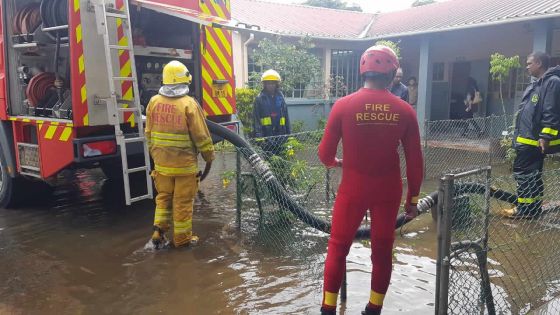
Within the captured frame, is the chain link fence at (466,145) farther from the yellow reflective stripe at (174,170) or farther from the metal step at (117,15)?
the metal step at (117,15)

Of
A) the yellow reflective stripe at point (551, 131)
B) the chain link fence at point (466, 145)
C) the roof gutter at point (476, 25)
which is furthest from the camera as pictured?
the roof gutter at point (476, 25)

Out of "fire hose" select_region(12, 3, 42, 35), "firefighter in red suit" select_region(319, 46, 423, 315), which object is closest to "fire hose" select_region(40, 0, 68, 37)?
"fire hose" select_region(12, 3, 42, 35)

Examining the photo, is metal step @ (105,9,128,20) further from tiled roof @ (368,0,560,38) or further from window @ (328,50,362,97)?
window @ (328,50,362,97)

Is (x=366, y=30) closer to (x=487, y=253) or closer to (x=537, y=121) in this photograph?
(x=537, y=121)

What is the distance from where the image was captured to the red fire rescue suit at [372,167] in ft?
9.21

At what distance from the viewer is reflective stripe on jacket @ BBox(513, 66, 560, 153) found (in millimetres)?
4973

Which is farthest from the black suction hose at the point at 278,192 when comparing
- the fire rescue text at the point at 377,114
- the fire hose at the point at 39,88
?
the fire hose at the point at 39,88

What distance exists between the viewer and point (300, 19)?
15039 mm

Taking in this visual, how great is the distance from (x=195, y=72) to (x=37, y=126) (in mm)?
1890

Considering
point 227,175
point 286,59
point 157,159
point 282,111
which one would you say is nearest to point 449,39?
point 286,59

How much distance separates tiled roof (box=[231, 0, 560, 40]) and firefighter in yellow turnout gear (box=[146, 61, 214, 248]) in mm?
6374

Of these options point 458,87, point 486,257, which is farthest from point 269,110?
point 458,87

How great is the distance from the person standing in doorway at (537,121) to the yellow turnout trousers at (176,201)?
315 centimetres

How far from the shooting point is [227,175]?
5.16 m
